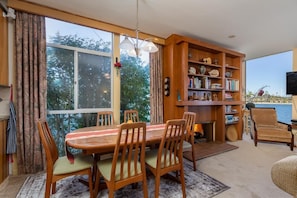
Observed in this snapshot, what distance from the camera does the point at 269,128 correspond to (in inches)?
150

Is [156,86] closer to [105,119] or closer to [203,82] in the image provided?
[203,82]

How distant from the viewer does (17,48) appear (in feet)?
7.58

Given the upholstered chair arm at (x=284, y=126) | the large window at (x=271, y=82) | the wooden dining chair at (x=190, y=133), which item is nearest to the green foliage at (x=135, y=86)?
the wooden dining chair at (x=190, y=133)

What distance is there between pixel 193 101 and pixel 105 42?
7.64 feet

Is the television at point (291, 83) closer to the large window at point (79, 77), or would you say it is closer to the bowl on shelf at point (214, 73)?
the bowl on shelf at point (214, 73)

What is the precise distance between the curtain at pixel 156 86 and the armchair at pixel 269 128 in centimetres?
240

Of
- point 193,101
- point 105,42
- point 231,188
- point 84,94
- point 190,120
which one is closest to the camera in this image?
point 231,188

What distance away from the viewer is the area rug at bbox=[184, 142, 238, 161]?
3.10 m

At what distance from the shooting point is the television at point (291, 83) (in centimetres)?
429

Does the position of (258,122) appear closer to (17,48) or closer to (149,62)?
(149,62)

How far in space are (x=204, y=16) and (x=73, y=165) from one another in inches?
123

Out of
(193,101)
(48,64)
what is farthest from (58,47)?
(193,101)

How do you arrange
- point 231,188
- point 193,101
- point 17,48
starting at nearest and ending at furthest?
point 231,188
point 17,48
point 193,101

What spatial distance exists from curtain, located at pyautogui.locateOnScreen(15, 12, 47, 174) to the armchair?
15.1 ft
